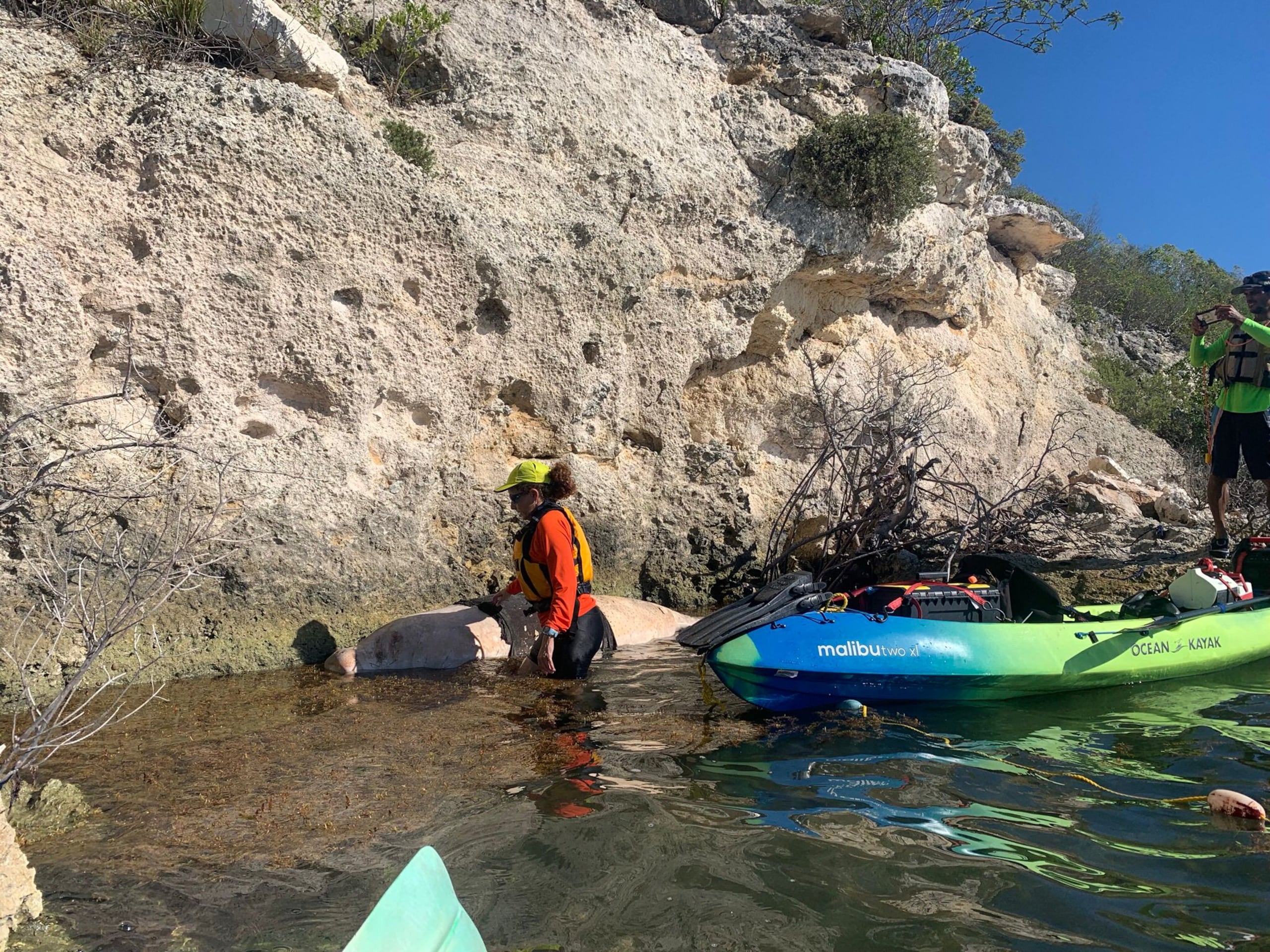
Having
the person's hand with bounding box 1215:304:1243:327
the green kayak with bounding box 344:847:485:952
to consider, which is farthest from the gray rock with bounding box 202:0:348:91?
the person's hand with bounding box 1215:304:1243:327

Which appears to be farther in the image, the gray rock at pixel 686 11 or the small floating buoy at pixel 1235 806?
the gray rock at pixel 686 11

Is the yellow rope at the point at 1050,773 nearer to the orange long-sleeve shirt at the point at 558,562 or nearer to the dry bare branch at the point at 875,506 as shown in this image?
the orange long-sleeve shirt at the point at 558,562

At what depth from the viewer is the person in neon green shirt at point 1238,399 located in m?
7.48

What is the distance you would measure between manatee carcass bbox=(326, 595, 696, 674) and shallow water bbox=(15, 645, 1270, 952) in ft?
2.55

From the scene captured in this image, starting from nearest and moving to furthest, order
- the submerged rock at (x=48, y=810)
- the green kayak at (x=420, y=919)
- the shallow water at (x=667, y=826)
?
1. the green kayak at (x=420, y=919)
2. the shallow water at (x=667, y=826)
3. the submerged rock at (x=48, y=810)

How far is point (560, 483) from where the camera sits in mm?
5680

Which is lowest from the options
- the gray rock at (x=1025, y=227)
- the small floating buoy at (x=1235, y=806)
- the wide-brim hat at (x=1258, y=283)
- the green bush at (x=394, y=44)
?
the small floating buoy at (x=1235, y=806)

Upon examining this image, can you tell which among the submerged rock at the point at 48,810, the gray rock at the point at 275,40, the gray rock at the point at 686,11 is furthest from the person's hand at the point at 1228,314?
the submerged rock at the point at 48,810

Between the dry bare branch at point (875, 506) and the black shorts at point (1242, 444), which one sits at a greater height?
the black shorts at point (1242, 444)

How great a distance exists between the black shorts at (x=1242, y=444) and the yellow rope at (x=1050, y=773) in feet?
16.0

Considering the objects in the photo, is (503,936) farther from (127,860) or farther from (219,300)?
(219,300)

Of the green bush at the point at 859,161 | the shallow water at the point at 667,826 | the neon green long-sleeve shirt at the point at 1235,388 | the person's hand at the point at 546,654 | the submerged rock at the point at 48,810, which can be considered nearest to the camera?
the shallow water at the point at 667,826

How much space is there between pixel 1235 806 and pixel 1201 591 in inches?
127

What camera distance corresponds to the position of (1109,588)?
7.70 meters
